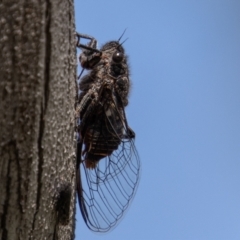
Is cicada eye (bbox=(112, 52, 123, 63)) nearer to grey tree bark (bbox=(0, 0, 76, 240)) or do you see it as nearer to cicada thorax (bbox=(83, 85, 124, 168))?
cicada thorax (bbox=(83, 85, 124, 168))

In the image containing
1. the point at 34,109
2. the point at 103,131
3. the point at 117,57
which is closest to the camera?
the point at 34,109

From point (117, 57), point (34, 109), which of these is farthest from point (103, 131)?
point (34, 109)

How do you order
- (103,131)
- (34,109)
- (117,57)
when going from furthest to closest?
(117,57) → (103,131) → (34,109)

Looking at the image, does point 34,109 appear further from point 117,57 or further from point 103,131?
point 117,57

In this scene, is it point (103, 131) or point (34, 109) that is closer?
point (34, 109)

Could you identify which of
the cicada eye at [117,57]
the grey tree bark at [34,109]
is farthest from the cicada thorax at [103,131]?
the grey tree bark at [34,109]

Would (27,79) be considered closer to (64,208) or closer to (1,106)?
(1,106)

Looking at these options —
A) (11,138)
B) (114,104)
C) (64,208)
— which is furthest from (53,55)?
(114,104)

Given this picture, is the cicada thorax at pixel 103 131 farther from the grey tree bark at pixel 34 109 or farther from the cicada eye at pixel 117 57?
the grey tree bark at pixel 34 109

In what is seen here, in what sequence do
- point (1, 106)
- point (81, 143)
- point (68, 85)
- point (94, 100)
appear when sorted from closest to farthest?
1. point (1, 106)
2. point (68, 85)
3. point (81, 143)
4. point (94, 100)
